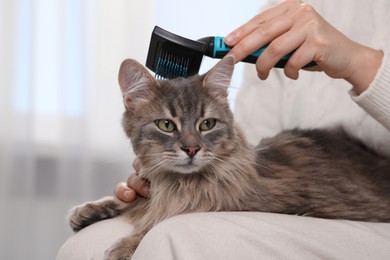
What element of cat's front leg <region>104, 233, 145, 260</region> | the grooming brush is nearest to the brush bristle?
the grooming brush

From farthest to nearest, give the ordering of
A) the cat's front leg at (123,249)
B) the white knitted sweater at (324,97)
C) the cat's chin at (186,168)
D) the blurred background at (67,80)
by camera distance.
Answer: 1. the blurred background at (67,80)
2. the white knitted sweater at (324,97)
3. the cat's chin at (186,168)
4. the cat's front leg at (123,249)

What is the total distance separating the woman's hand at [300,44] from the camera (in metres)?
1.25

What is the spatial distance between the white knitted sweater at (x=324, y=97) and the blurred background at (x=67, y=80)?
1.90ft

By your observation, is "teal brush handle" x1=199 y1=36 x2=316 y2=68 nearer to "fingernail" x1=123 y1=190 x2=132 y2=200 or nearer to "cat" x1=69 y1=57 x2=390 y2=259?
"cat" x1=69 y1=57 x2=390 y2=259

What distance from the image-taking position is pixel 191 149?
1.27 metres

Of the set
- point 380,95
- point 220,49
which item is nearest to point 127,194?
point 220,49

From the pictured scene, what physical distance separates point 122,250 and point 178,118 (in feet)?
1.24

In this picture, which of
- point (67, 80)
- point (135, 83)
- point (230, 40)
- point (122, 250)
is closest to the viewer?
point (122, 250)

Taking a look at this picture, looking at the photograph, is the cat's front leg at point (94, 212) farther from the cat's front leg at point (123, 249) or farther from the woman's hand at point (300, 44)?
the woman's hand at point (300, 44)

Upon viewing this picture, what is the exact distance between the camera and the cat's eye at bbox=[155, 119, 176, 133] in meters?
1.36

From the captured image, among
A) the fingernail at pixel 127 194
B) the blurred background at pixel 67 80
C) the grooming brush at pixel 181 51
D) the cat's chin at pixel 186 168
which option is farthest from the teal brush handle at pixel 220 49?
the blurred background at pixel 67 80

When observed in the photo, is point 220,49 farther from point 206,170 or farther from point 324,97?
point 324,97

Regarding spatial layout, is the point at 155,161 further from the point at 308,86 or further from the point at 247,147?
the point at 308,86

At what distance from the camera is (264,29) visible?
126 centimetres
